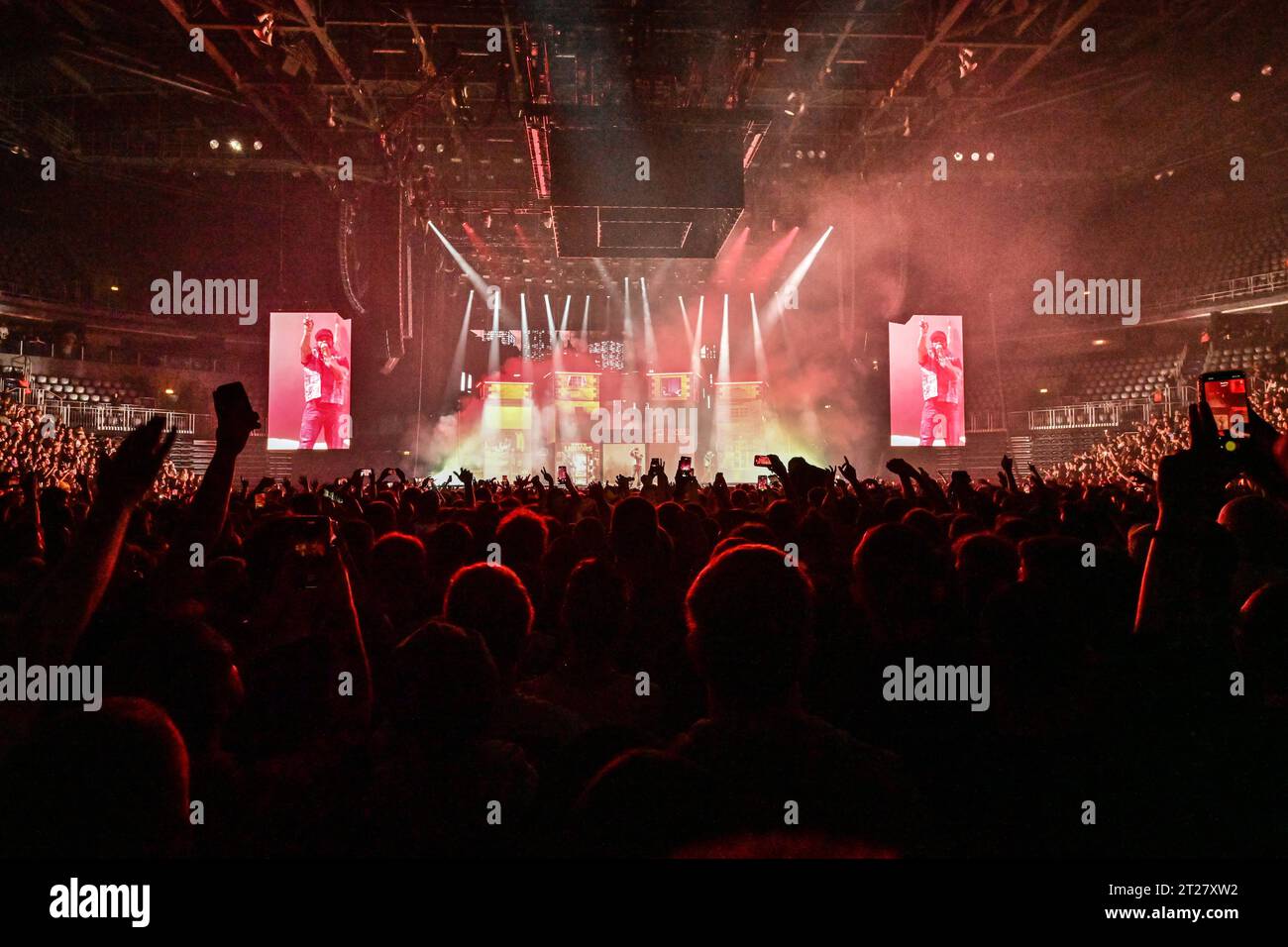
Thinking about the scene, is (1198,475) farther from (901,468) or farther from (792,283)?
(792,283)

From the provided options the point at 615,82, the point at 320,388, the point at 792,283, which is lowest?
the point at 320,388

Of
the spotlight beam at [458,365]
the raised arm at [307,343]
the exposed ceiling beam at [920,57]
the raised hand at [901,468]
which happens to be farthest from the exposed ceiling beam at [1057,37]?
the spotlight beam at [458,365]

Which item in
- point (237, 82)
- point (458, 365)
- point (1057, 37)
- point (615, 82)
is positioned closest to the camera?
point (615, 82)

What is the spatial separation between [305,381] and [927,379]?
14.6 metres

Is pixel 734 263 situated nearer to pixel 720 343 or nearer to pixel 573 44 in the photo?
pixel 720 343

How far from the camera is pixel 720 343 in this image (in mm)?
27906

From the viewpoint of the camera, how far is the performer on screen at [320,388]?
18.3 m

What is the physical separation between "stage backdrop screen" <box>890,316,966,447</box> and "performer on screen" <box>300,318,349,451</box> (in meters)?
13.2

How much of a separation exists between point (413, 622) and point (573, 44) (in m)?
9.42

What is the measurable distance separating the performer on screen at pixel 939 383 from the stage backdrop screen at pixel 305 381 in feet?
45.0

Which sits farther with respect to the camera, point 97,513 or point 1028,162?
point 1028,162

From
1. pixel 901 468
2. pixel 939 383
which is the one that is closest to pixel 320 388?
pixel 939 383

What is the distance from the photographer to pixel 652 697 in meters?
2.68
